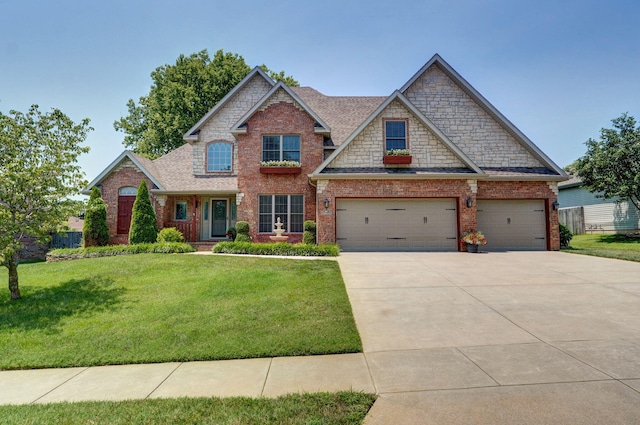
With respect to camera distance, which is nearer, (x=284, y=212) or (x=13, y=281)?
(x=13, y=281)

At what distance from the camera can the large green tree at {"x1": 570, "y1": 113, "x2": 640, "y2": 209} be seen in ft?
64.8

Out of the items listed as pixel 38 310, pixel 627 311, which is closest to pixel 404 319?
pixel 627 311

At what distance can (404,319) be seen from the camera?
19.5 feet

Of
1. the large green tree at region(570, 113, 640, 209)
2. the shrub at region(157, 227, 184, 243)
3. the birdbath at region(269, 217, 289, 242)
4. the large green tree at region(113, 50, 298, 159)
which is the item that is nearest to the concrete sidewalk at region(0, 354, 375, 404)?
the birdbath at region(269, 217, 289, 242)

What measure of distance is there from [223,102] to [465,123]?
1283cm

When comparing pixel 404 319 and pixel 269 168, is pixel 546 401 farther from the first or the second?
pixel 269 168

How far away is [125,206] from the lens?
17109 millimetres

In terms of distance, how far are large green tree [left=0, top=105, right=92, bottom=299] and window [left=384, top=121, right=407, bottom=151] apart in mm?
11314

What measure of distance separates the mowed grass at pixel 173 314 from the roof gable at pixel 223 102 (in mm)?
9254

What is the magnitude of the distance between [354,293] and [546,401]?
14.8 feet

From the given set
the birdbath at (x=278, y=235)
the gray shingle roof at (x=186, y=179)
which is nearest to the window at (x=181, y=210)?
the gray shingle roof at (x=186, y=179)

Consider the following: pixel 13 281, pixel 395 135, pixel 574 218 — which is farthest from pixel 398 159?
pixel 574 218

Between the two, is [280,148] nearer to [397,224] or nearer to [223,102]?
[223,102]

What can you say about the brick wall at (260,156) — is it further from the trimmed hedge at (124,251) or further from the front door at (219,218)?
the trimmed hedge at (124,251)
